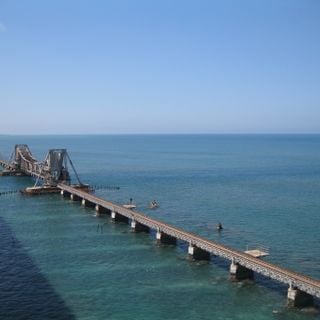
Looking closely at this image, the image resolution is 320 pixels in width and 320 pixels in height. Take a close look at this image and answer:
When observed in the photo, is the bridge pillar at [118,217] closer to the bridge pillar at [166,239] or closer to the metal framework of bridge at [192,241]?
the metal framework of bridge at [192,241]

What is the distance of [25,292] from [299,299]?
29.3 metres

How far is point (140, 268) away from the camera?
6356 cm

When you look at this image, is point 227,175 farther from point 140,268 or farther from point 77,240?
point 140,268

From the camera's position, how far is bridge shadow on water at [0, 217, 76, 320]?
1914 inches

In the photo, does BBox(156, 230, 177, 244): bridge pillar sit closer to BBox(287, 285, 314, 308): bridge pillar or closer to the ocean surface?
the ocean surface

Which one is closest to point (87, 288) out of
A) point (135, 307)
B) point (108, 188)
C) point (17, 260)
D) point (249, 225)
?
point (135, 307)

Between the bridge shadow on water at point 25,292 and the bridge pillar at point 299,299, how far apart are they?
856 inches

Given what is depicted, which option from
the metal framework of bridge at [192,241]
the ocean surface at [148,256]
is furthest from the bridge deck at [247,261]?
the ocean surface at [148,256]

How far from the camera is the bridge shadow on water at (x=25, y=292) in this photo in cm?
4862

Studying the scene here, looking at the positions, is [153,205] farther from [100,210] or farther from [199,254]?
[199,254]

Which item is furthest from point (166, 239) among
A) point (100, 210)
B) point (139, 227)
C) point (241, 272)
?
point (100, 210)

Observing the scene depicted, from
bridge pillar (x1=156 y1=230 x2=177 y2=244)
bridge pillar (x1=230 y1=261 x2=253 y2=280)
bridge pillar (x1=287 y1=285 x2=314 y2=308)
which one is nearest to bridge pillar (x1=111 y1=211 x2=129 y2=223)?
bridge pillar (x1=156 y1=230 x2=177 y2=244)

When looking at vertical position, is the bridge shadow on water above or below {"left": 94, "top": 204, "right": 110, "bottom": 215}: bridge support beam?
below

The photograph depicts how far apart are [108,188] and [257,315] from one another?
95564 millimetres
